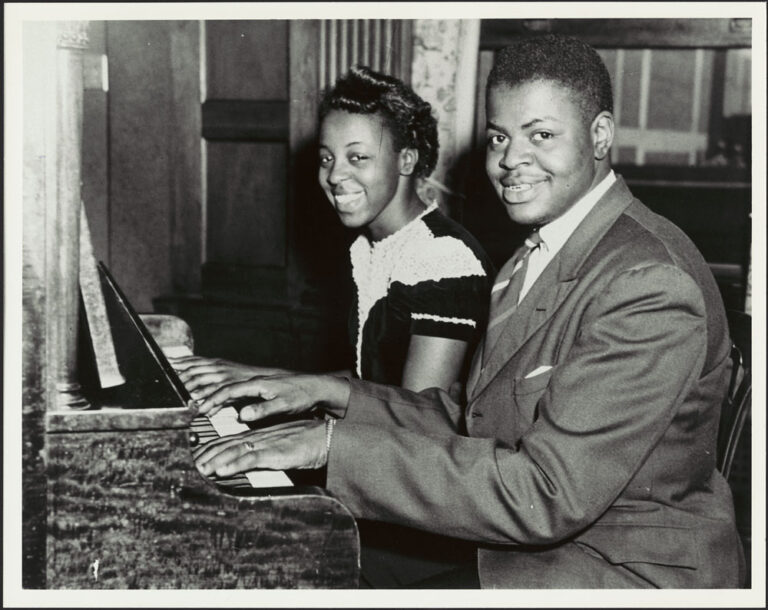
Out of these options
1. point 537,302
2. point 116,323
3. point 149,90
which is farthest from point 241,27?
point 537,302

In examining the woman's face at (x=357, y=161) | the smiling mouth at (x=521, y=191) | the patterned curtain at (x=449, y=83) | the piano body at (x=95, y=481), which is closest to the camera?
the piano body at (x=95, y=481)

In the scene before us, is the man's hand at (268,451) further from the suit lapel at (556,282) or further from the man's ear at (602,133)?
the man's ear at (602,133)

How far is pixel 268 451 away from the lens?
1.46 m

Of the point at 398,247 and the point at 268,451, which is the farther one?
the point at 398,247

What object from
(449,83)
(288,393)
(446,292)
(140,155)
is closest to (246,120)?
(140,155)

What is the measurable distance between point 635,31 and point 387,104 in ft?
4.90

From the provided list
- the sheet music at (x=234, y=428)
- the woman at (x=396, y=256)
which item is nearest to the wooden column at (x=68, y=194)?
the sheet music at (x=234, y=428)

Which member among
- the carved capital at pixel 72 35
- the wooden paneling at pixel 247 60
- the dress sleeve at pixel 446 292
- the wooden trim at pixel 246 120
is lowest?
the dress sleeve at pixel 446 292

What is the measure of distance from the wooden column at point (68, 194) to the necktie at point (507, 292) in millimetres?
853

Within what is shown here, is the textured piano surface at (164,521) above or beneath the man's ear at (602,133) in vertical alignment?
beneath

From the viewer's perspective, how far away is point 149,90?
4176mm

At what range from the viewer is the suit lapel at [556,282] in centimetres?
167

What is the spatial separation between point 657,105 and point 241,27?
970cm

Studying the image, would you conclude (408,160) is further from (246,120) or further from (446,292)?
(246,120)
